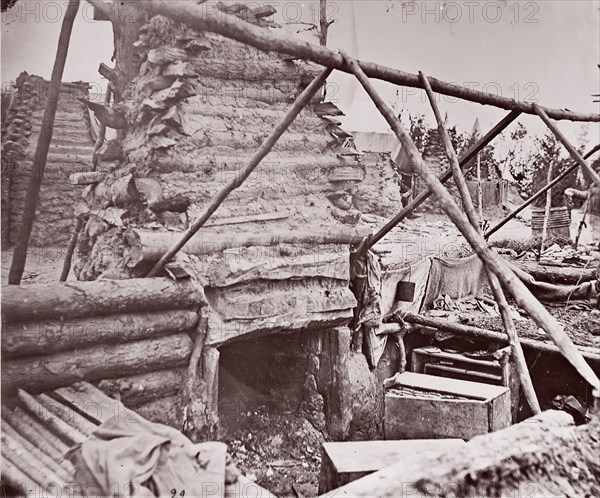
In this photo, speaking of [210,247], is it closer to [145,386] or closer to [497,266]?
[145,386]

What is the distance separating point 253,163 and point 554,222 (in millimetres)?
11423

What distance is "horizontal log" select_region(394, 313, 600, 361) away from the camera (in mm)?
6567

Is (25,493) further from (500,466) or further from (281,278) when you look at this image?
(281,278)

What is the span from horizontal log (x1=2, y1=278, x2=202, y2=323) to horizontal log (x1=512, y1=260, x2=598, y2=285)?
7.71 m

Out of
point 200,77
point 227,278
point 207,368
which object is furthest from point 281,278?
point 200,77

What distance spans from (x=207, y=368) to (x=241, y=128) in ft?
8.42

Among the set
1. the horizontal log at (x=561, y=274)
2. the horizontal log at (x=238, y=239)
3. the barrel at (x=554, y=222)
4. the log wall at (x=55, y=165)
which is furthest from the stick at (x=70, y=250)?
the barrel at (x=554, y=222)

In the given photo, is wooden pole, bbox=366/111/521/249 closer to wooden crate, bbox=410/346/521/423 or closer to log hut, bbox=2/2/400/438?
log hut, bbox=2/2/400/438

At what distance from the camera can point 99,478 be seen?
253 centimetres

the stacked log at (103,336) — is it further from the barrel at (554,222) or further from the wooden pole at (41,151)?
the barrel at (554,222)

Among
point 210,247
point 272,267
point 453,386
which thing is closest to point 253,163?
point 210,247

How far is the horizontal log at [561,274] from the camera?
31.9ft

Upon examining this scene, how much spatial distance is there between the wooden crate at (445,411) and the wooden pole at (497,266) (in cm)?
227

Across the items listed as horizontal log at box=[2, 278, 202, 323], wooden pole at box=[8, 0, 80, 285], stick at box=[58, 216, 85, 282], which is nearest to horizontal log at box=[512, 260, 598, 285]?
horizontal log at box=[2, 278, 202, 323]
